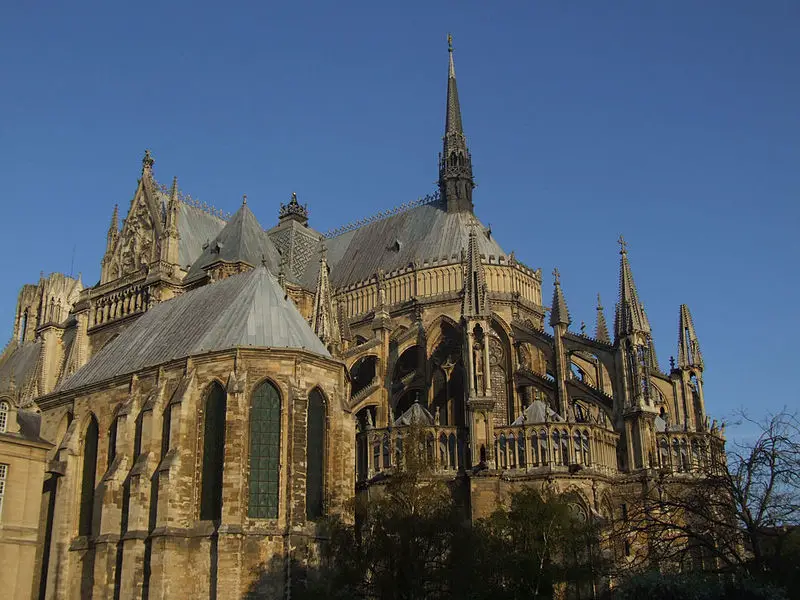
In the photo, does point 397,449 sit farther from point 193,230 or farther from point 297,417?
point 193,230

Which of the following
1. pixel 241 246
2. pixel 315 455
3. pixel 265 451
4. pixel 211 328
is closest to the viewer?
pixel 265 451

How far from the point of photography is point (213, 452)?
32.8 meters

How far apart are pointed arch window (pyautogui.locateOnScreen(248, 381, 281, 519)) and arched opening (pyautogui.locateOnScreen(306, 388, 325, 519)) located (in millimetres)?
1305

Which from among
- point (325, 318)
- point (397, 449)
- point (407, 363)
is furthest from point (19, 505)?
point (407, 363)

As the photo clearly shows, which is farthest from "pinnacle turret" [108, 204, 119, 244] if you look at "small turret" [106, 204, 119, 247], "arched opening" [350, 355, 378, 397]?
"arched opening" [350, 355, 378, 397]

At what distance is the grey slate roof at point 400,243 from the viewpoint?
1975 inches

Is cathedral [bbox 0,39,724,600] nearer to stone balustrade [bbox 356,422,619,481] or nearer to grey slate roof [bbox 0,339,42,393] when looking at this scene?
stone balustrade [bbox 356,422,619,481]

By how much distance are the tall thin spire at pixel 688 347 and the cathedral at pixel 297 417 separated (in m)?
0.06

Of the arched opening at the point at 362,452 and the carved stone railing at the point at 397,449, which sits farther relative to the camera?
the arched opening at the point at 362,452

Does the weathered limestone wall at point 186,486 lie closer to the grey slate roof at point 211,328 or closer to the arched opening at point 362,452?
the grey slate roof at point 211,328

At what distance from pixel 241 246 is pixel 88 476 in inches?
672

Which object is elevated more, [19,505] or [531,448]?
[531,448]

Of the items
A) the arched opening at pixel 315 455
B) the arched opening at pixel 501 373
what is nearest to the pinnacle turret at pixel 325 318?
the arched opening at pixel 315 455

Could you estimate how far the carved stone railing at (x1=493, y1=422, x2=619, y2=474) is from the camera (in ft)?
117
